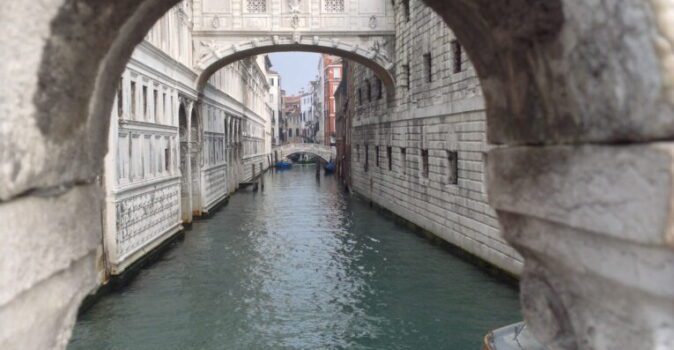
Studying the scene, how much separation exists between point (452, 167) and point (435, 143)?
3.58 ft

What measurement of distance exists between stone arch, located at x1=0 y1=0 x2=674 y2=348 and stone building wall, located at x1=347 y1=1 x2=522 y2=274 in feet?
25.5

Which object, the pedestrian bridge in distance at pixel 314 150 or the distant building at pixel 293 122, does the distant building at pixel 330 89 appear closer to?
the pedestrian bridge in distance at pixel 314 150

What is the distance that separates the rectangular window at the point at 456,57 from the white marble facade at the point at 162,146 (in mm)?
6193

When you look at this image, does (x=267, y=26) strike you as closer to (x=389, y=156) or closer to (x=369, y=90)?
(x=389, y=156)

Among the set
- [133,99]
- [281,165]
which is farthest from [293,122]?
[133,99]

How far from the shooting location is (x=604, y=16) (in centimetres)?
163

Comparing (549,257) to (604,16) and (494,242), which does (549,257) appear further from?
(494,242)

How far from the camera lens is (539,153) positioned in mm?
2084

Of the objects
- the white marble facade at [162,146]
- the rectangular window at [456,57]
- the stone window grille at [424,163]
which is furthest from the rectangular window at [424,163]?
the white marble facade at [162,146]

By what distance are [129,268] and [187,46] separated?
7643 mm

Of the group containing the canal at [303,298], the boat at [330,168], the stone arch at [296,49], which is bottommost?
the canal at [303,298]

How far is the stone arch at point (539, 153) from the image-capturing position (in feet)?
5.23

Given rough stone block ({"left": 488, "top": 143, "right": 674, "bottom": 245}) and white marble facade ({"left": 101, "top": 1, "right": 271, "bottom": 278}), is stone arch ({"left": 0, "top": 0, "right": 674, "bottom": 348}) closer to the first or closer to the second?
rough stone block ({"left": 488, "top": 143, "right": 674, "bottom": 245})

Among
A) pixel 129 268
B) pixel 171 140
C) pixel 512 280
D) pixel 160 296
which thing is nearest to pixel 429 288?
pixel 512 280
